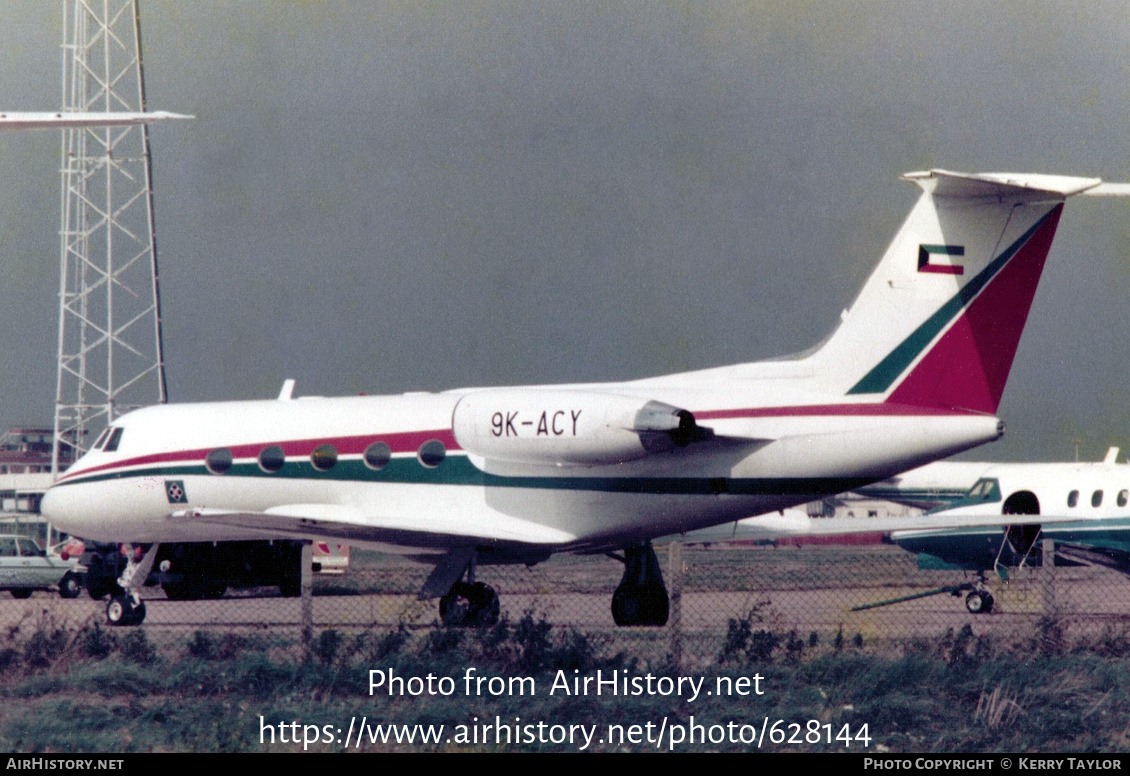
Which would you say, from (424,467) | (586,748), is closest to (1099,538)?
(424,467)

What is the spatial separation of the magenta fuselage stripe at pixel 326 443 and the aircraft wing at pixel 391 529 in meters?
0.93

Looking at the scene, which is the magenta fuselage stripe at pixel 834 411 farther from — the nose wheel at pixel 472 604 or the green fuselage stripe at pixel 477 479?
the nose wheel at pixel 472 604

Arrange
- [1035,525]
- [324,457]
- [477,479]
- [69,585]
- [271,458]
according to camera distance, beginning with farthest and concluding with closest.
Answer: [69,585], [1035,525], [271,458], [324,457], [477,479]

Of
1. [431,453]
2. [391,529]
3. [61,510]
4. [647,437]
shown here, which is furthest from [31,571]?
[647,437]

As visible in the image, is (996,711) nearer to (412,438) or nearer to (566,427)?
(566,427)

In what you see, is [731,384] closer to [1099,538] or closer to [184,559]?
[184,559]

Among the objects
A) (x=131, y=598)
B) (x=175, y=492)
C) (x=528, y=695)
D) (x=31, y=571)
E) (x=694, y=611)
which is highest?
(x=175, y=492)

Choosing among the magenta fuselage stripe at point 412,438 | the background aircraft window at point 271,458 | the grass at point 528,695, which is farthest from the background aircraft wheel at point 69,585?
the grass at point 528,695

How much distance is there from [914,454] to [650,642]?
3592 millimetres

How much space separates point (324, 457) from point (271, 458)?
Answer: 0.77 metres

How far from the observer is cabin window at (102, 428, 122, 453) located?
18.1 m

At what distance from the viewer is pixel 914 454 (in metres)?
12.9

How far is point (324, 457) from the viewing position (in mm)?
16047

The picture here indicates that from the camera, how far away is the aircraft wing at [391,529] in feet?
46.4
